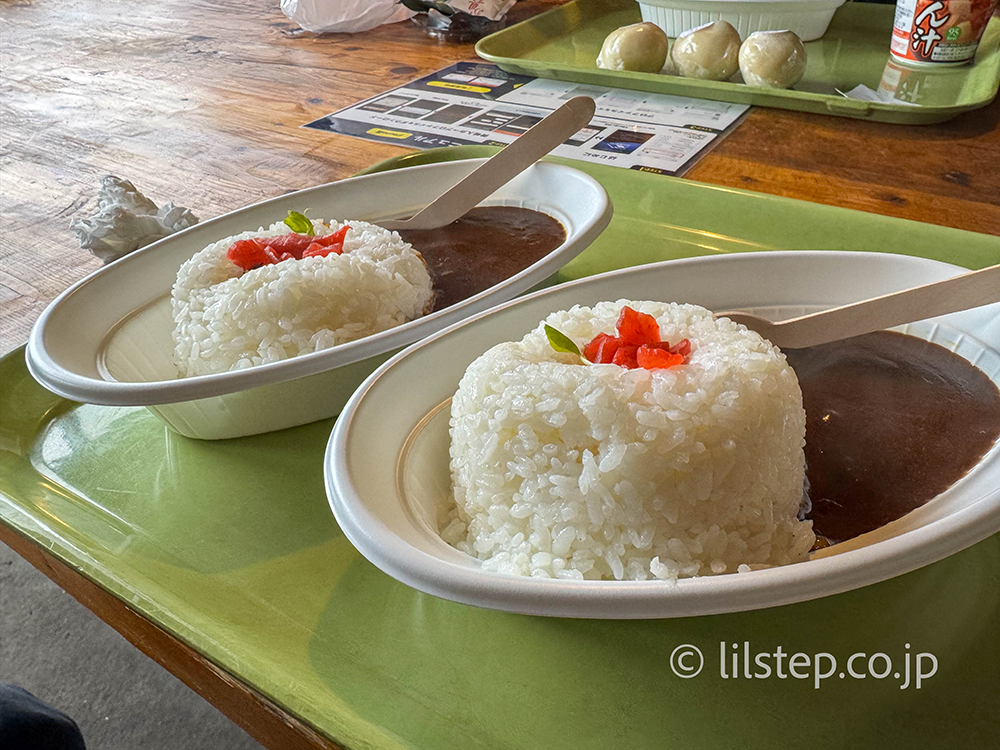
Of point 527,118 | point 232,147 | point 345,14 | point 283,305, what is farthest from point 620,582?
point 345,14

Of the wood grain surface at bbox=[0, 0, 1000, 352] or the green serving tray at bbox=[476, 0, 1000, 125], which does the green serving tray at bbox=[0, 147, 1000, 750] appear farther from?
the green serving tray at bbox=[476, 0, 1000, 125]

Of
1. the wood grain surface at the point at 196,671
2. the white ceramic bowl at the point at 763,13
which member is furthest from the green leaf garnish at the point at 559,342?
the white ceramic bowl at the point at 763,13

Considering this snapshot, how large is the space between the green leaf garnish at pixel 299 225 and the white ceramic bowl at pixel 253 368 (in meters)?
0.16

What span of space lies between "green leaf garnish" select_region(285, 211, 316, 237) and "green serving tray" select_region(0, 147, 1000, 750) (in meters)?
0.37

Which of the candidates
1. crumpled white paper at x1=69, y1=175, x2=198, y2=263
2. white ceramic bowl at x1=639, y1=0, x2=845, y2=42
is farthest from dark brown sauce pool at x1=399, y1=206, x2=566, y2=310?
white ceramic bowl at x1=639, y1=0, x2=845, y2=42

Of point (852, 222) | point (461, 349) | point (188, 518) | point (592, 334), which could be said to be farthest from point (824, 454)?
point (188, 518)

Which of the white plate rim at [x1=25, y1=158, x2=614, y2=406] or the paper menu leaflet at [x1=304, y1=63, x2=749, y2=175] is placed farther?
the paper menu leaflet at [x1=304, y1=63, x2=749, y2=175]

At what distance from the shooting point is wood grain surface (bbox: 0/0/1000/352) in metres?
1.69

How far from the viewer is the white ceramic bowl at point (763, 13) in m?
2.40

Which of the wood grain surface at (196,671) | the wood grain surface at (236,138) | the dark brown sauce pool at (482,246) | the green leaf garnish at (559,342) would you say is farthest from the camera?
the wood grain surface at (236,138)

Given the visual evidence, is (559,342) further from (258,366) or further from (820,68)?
(820,68)

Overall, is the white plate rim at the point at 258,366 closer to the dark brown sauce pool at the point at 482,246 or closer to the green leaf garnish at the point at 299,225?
the dark brown sauce pool at the point at 482,246

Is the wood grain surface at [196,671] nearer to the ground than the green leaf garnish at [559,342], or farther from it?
nearer to the ground

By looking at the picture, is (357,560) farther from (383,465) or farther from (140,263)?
(140,263)
